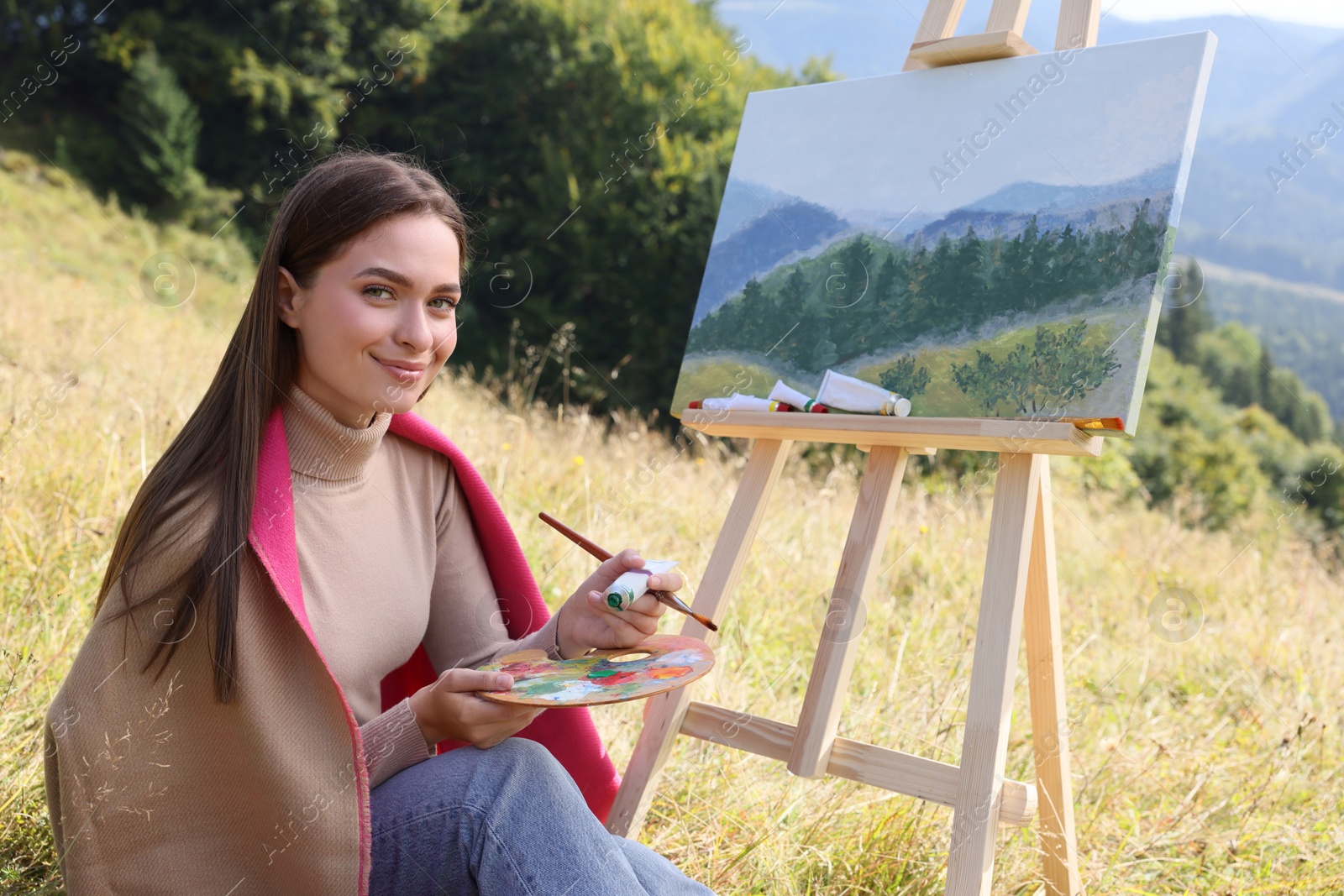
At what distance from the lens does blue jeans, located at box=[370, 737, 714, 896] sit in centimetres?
133

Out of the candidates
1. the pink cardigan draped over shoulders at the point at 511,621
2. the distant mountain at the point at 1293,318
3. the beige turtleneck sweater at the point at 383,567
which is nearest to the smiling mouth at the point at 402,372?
the beige turtleneck sweater at the point at 383,567

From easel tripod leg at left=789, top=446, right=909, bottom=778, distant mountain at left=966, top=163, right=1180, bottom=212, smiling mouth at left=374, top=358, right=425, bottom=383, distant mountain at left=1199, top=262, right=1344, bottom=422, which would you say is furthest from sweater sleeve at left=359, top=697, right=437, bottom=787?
distant mountain at left=1199, top=262, right=1344, bottom=422

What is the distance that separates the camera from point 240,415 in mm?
1453

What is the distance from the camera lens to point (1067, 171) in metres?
1.87

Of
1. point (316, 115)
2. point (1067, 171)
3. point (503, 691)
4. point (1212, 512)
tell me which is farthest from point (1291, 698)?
point (316, 115)

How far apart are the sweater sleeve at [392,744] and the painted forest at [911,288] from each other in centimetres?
111

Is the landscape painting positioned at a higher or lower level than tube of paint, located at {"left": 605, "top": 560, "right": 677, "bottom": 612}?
higher

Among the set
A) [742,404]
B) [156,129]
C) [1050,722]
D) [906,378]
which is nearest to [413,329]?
[742,404]

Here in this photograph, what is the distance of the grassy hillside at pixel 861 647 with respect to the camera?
2.15 m

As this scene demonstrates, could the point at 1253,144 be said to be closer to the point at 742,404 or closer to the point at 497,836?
the point at 742,404

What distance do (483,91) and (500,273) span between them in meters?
2.91

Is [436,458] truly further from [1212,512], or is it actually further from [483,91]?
[483,91]

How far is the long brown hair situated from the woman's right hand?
28cm

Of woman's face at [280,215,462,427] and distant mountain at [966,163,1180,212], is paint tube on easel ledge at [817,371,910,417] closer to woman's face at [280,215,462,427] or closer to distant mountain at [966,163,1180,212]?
distant mountain at [966,163,1180,212]
